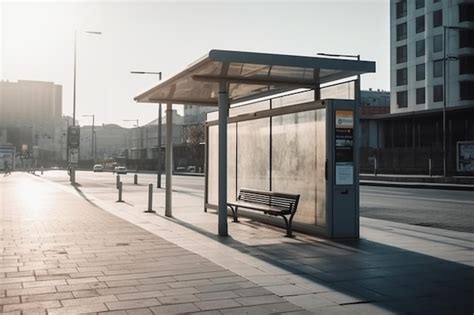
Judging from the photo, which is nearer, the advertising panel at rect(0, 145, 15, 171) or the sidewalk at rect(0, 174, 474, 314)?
the sidewalk at rect(0, 174, 474, 314)

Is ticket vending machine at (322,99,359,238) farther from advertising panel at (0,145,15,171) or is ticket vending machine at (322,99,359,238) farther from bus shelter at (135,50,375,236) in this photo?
advertising panel at (0,145,15,171)

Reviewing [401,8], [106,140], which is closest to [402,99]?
[401,8]

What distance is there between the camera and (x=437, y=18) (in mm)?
62625

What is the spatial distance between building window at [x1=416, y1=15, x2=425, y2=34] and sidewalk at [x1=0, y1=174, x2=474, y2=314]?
189ft

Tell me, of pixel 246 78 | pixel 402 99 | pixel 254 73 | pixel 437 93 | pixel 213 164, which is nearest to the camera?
pixel 254 73

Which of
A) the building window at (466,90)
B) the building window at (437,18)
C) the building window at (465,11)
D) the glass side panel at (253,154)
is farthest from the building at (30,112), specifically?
the glass side panel at (253,154)

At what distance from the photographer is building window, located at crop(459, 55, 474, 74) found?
196 ft

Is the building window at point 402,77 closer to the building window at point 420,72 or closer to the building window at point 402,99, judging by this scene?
the building window at point 402,99

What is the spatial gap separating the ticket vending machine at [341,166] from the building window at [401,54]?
62124 millimetres

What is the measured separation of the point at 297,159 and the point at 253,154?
2.52 m

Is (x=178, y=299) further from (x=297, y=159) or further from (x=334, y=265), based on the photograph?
(x=297, y=159)

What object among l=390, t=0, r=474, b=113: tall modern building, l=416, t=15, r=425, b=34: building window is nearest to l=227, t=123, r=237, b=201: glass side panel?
l=390, t=0, r=474, b=113: tall modern building

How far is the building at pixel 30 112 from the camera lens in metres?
131

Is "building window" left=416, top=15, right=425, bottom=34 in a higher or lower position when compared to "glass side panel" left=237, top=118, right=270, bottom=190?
higher
